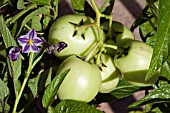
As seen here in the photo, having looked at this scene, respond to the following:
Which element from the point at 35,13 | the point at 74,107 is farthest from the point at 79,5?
the point at 74,107

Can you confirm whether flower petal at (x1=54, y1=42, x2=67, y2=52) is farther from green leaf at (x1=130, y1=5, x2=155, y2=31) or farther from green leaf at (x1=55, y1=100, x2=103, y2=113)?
green leaf at (x1=130, y1=5, x2=155, y2=31)

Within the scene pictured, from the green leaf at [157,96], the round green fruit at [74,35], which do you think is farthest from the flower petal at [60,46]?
the green leaf at [157,96]

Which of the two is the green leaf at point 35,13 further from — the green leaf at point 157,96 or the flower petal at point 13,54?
the green leaf at point 157,96

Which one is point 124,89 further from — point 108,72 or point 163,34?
point 163,34

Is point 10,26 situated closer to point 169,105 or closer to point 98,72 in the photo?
point 98,72

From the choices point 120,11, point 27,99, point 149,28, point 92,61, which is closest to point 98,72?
point 92,61
